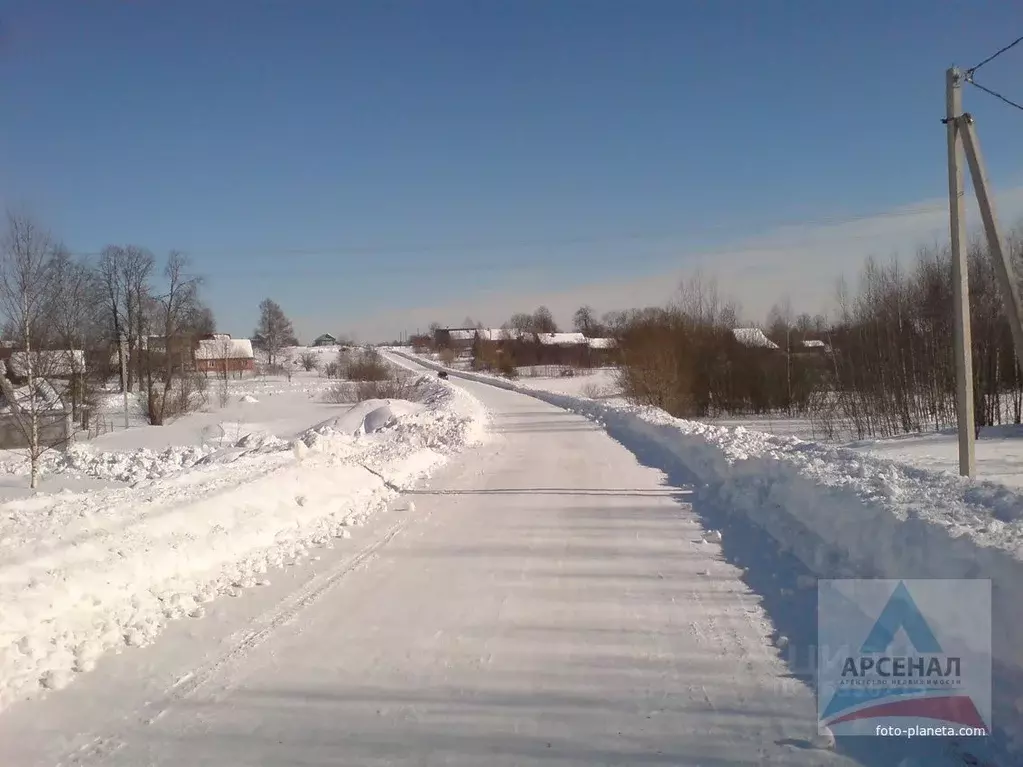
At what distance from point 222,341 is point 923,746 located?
3985 inches

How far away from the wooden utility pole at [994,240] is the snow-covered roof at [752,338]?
135 ft

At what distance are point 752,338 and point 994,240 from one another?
43044 millimetres

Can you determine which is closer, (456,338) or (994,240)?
(994,240)

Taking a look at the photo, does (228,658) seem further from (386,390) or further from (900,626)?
(386,390)

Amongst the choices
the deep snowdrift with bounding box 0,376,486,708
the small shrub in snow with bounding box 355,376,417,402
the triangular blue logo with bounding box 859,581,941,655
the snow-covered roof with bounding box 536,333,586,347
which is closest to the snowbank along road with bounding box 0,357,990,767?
the deep snowdrift with bounding box 0,376,486,708

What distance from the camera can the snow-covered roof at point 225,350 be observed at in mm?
84906

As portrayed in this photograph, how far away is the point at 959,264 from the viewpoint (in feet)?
42.4

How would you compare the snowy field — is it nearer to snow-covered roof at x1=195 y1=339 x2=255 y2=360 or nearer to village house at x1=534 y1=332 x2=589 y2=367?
snow-covered roof at x1=195 y1=339 x2=255 y2=360

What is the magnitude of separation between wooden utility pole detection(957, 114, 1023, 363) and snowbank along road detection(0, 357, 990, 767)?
5.56 m

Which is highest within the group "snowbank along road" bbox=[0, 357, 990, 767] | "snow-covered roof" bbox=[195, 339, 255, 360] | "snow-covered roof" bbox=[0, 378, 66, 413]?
"snow-covered roof" bbox=[195, 339, 255, 360]

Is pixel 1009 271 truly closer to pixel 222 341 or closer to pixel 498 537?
pixel 498 537

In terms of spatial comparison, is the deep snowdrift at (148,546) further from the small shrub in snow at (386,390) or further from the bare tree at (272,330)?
the bare tree at (272,330)

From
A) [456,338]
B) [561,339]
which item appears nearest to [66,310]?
[561,339]

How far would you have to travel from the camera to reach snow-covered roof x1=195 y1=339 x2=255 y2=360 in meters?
84.9
